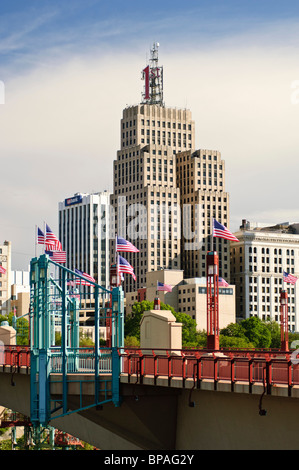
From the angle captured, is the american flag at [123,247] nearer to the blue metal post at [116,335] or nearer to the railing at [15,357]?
the railing at [15,357]

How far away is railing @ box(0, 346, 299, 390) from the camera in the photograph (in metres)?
33.2

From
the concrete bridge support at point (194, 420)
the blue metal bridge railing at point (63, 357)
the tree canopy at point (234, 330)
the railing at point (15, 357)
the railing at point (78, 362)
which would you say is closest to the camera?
Answer: the concrete bridge support at point (194, 420)

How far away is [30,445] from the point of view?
327 feet

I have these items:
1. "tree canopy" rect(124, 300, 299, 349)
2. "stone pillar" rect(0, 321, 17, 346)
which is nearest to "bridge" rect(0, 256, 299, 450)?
"stone pillar" rect(0, 321, 17, 346)

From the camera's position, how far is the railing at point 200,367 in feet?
109

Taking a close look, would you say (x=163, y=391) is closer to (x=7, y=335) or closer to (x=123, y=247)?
(x=123, y=247)

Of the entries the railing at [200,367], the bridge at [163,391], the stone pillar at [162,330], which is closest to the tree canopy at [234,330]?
the stone pillar at [162,330]

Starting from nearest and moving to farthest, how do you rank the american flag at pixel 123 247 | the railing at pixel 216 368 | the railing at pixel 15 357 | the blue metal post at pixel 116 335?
the railing at pixel 216 368 → the blue metal post at pixel 116 335 → the railing at pixel 15 357 → the american flag at pixel 123 247

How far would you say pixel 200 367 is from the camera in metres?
36.7

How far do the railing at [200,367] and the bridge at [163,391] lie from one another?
0.12ft

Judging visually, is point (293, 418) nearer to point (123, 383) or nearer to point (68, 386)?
point (123, 383)

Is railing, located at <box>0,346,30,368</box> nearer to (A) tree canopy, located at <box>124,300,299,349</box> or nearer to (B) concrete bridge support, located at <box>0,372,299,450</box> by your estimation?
(B) concrete bridge support, located at <box>0,372,299,450</box>

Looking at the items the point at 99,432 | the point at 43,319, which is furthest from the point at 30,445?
the point at 43,319

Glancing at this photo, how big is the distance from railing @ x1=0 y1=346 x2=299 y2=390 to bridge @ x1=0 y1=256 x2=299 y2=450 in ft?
0.12
